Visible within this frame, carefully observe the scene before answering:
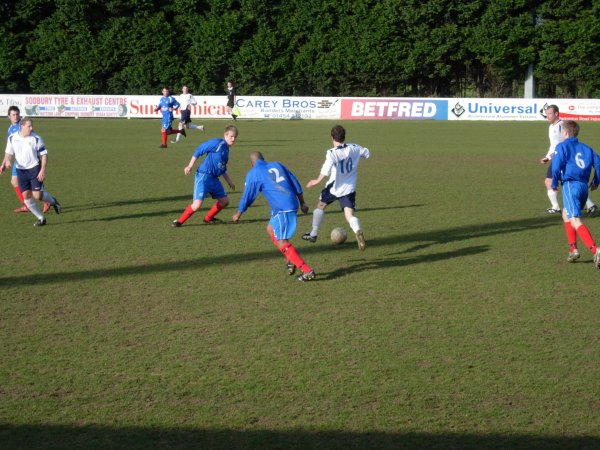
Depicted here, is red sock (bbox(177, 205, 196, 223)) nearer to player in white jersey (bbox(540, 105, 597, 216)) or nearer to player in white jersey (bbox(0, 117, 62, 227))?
player in white jersey (bbox(0, 117, 62, 227))

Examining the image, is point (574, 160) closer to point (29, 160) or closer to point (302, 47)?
point (29, 160)

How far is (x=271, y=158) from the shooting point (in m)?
23.5

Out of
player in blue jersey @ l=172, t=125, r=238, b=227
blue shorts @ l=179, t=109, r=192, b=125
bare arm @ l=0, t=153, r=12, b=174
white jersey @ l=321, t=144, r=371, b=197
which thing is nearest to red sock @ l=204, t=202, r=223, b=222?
player in blue jersey @ l=172, t=125, r=238, b=227

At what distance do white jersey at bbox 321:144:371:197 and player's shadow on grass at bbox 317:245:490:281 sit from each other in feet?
3.60

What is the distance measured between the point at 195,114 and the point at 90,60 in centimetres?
1559

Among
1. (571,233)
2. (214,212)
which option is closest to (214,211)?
(214,212)

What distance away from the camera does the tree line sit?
55.3 meters

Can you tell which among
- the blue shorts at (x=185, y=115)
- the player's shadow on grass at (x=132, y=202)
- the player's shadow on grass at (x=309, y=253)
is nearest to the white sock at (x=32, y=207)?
the player's shadow on grass at (x=132, y=202)

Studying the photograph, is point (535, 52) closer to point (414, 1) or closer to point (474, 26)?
point (474, 26)

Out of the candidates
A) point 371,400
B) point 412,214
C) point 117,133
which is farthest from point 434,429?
point 117,133

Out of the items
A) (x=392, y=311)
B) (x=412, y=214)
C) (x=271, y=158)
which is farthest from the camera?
(x=271, y=158)

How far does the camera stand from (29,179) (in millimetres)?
13047

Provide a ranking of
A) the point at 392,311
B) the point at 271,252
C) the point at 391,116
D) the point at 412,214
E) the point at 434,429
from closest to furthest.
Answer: the point at 434,429, the point at 392,311, the point at 271,252, the point at 412,214, the point at 391,116

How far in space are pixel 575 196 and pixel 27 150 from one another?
8238mm
